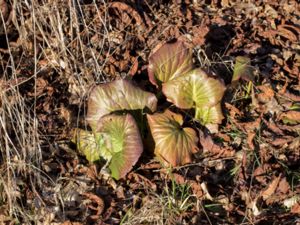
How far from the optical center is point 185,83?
311 cm

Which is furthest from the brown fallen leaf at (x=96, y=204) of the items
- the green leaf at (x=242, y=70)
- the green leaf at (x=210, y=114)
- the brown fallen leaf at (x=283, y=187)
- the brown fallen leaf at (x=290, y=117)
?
the brown fallen leaf at (x=290, y=117)

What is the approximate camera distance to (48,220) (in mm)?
2787

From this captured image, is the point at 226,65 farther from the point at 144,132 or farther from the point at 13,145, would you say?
the point at 13,145

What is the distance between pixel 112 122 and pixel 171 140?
314mm

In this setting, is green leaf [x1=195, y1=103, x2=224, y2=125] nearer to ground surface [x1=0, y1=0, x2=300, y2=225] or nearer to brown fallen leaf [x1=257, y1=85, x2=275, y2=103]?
ground surface [x1=0, y1=0, x2=300, y2=225]

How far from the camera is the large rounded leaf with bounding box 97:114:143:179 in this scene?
9.45 feet

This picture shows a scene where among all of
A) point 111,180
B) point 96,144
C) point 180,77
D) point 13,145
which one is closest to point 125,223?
point 111,180

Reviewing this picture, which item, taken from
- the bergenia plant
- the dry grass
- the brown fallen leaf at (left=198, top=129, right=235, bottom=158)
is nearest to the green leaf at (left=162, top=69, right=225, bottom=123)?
the bergenia plant

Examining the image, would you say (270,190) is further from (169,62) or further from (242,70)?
(169,62)

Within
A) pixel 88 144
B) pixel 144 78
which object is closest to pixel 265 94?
pixel 144 78

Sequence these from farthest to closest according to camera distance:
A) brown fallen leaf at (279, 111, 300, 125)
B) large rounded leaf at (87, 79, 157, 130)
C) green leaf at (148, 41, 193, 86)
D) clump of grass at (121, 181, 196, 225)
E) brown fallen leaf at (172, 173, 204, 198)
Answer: brown fallen leaf at (279, 111, 300, 125), green leaf at (148, 41, 193, 86), large rounded leaf at (87, 79, 157, 130), brown fallen leaf at (172, 173, 204, 198), clump of grass at (121, 181, 196, 225)

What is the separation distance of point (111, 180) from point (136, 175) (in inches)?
5.1

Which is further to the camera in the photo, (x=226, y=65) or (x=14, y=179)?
(x=226, y=65)

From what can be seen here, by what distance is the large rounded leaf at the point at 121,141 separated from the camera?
2.88 metres
